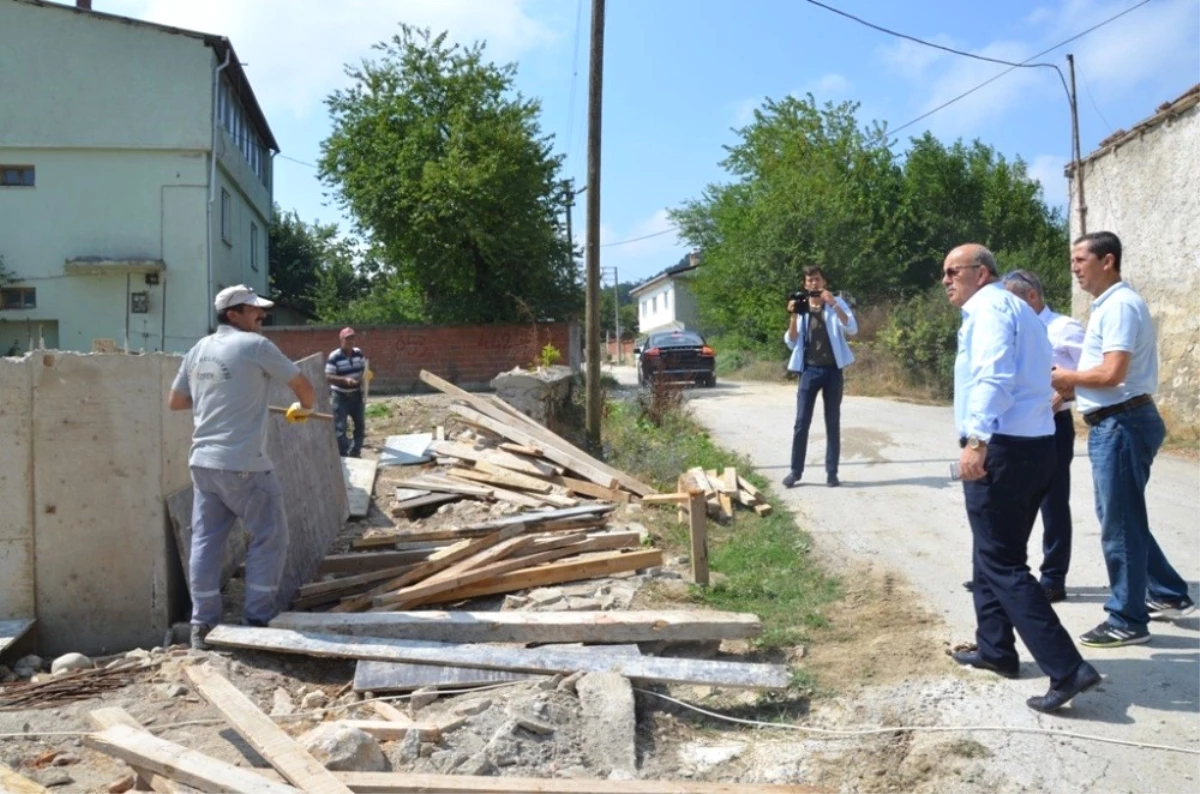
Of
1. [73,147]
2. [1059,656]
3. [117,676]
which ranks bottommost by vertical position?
[117,676]

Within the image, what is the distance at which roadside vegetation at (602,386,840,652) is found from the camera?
243 inches

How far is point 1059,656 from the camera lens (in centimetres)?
420

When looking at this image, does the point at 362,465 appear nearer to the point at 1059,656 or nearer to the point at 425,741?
the point at 425,741

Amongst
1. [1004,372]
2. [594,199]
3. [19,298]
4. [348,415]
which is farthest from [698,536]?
[19,298]

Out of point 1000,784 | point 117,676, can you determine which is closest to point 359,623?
point 117,676

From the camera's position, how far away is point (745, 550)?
780 centimetres

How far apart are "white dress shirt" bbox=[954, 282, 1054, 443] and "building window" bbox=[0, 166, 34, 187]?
30366 mm

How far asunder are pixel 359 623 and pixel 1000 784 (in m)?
3.39

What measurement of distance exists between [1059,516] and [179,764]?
4.56m

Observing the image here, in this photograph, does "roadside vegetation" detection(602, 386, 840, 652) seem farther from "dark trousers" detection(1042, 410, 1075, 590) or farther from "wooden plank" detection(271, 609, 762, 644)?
"dark trousers" detection(1042, 410, 1075, 590)

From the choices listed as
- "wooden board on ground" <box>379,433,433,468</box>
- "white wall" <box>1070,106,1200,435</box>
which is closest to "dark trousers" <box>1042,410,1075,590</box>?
"wooden board on ground" <box>379,433,433,468</box>

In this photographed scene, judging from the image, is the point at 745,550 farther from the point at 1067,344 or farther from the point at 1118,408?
the point at 1118,408

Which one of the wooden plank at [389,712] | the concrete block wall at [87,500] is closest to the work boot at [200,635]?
the concrete block wall at [87,500]

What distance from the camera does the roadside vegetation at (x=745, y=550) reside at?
20.2 feet
